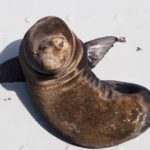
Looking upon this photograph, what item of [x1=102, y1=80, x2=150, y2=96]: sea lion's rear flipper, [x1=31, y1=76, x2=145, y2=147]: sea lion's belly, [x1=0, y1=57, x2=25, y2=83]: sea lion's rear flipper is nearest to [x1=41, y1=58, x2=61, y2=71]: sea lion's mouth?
[x1=31, y1=76, x2=145, y2=147]: sea lion's belly

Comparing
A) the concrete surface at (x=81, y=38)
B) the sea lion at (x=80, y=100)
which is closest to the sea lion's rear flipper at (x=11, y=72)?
the concrete surface at (x=81, y=38)

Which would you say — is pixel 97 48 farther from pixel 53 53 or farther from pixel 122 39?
pixel 53 53

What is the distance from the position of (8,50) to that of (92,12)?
499 millimetres

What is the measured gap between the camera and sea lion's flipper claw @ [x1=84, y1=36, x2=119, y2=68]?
10.4 ft

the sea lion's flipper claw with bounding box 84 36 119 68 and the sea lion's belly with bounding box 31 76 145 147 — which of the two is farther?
the sea lion's flipper claw with bounding box 84 36 119 68

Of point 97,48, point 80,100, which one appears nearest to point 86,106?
point 80,100

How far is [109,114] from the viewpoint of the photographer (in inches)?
111

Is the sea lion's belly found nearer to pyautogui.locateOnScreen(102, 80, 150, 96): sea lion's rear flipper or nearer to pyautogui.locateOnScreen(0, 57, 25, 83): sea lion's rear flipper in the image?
pyautogui.locateOnScreen(102, 80, 150, 96): sea lion's rear flipper

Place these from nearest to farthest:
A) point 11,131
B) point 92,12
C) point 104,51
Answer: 1. point 11,131
2. point 104,51
3. point 92,12

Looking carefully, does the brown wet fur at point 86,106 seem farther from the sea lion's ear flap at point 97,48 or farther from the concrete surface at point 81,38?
the sea lion's ear flap at point 97,48

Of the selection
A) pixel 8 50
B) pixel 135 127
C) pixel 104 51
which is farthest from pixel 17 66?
pixel 135 127

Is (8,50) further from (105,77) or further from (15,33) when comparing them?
(105,77)

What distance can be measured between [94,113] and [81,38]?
2.06ft

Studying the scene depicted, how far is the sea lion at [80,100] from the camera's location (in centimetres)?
281
